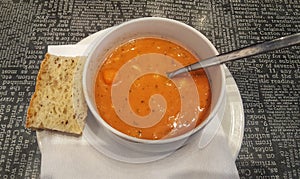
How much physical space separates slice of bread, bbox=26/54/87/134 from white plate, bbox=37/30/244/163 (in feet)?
0.09

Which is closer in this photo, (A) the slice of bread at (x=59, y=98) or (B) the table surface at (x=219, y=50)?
(A) the slice of bread at (x=59, y=98)

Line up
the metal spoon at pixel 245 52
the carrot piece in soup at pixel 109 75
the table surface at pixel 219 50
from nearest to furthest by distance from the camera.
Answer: the metal spoon at pixel 245 52, the carrot piece in soup at pixel 109 75, the table surface at pixel 219 50

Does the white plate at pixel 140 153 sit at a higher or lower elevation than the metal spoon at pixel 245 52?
lower

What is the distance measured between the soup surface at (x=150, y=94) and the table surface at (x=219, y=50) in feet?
0.98

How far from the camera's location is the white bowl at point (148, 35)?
0.68 m

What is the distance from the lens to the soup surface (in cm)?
72

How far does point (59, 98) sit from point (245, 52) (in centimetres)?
46

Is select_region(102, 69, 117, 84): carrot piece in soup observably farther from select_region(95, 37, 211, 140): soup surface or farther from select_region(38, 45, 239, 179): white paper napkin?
select_region(38, 45, 239, 179): white paper napkin

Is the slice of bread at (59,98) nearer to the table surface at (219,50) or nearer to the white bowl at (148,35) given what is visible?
the white bowl at (148,35)

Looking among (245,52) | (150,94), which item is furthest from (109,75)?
(245,52)

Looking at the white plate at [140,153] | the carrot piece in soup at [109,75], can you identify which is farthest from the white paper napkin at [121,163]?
the carrot piece in soup at [109,75]

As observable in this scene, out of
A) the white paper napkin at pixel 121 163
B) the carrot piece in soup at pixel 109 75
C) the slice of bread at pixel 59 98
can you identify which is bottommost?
the white paper napkin at pixel 121 163

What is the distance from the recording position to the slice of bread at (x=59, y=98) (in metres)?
0.75

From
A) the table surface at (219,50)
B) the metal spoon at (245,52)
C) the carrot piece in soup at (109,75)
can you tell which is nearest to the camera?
the metal spoon at (245,52)
